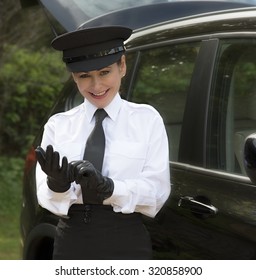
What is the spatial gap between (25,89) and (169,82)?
16.8 feet

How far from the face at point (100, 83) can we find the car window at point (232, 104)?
53 cm

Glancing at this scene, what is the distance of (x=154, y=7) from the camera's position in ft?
13.1

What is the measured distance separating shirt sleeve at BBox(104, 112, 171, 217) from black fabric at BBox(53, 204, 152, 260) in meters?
0.05

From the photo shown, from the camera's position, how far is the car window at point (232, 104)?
324 cm

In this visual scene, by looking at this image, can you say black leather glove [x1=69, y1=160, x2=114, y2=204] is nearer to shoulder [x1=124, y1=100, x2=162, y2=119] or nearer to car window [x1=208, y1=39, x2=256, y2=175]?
shoulder [x1=124, y1=100, x2=162, y2=119]

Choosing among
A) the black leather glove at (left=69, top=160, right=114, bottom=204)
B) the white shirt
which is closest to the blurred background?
the white shirt

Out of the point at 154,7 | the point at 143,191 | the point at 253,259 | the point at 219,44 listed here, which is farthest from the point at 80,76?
the point at 154,7

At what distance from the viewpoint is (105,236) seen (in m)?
2.89

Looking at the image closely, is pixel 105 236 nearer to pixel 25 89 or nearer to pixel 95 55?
pixel 95 55

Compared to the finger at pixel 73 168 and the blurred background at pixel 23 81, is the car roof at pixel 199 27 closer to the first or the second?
the finger at pixel 73 168

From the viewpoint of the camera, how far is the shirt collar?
2957mm

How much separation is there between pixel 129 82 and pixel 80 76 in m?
0.94

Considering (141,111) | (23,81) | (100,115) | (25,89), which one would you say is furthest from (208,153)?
(23,81)

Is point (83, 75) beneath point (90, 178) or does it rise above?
above
